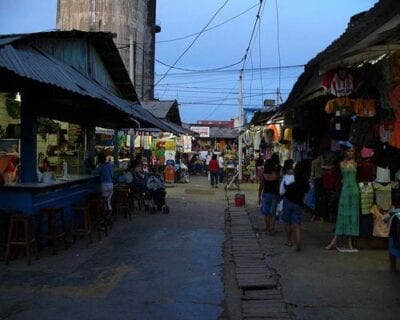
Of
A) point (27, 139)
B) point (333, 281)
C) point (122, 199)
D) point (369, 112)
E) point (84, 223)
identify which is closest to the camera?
point (333, 281)

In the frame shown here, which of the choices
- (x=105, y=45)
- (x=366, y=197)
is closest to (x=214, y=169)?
(x=105, y=45)

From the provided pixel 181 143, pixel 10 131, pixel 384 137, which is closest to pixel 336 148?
pixel 384 137

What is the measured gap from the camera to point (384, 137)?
29.0ft

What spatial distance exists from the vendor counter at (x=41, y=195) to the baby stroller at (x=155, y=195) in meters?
3.49

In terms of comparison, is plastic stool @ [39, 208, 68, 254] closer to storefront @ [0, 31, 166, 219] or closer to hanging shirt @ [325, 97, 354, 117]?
storefront @ [0, 31, 166, 219]

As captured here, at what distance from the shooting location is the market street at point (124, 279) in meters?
6.39

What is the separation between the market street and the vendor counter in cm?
89

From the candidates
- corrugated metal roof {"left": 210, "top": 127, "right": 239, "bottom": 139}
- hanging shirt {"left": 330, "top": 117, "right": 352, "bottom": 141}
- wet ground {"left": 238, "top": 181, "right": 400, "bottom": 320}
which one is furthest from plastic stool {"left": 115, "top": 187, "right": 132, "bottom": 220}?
corrugated metal roof {"left": 210, "top": 127, "right": 239, "bottom": 139}

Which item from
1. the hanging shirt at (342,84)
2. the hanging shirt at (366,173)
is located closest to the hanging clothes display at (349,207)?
the hanging shirt at (366,173)

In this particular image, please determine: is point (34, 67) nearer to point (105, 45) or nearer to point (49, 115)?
point (49, 115)

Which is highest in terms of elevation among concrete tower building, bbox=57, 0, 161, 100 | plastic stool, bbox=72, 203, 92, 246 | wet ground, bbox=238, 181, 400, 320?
concrete tower building, bbox=57, 0, 161, 100

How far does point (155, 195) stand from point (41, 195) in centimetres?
624

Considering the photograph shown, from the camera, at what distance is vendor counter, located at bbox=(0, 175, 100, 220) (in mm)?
9602

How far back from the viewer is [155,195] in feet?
53.0
